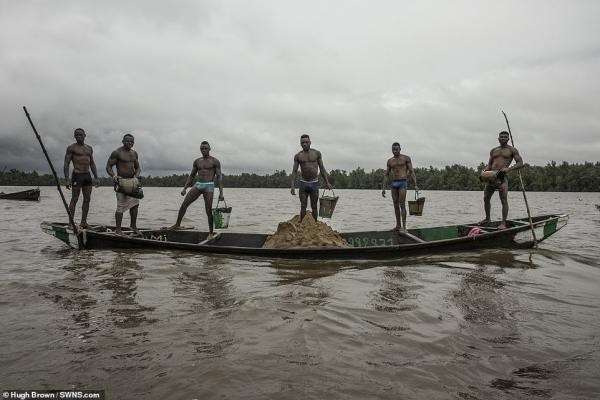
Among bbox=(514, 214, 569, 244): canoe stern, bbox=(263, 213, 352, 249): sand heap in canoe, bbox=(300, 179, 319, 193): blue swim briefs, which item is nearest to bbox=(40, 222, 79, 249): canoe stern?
bbox=(263, 213, 352, 249): sand heap in canoe

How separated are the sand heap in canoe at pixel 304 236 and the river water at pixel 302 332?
1831 mm

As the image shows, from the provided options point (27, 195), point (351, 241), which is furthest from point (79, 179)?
point (27, 195)

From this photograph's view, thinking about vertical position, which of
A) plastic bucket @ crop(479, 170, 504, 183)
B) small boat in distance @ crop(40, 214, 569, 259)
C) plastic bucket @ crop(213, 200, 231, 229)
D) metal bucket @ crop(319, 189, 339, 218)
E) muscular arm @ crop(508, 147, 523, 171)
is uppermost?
muscular arm @ crop(508, 147, 523, 171)

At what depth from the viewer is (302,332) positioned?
363 centimetres

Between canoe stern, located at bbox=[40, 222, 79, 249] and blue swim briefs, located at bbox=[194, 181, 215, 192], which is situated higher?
blue swim briefs, located at bbox=[194, 181, 215, 192]

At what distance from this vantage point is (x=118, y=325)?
384 cm

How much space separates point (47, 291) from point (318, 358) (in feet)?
13.8

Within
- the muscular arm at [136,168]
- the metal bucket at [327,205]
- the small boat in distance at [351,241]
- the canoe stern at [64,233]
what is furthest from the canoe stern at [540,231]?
the canoe stern at [64,233]

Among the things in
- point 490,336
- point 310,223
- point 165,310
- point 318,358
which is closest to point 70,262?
point 165,310

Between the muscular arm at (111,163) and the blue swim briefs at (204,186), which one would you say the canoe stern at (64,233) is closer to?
the muscular arm at (111,163)

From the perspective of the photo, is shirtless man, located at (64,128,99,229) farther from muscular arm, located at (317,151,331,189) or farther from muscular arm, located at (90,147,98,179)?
muscular arm, located at (317,151,331,189)

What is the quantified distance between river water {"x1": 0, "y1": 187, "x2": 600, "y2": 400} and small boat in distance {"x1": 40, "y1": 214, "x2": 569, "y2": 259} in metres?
1.16

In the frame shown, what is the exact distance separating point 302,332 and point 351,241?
6393mm

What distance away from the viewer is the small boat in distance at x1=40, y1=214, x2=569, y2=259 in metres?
8.01
